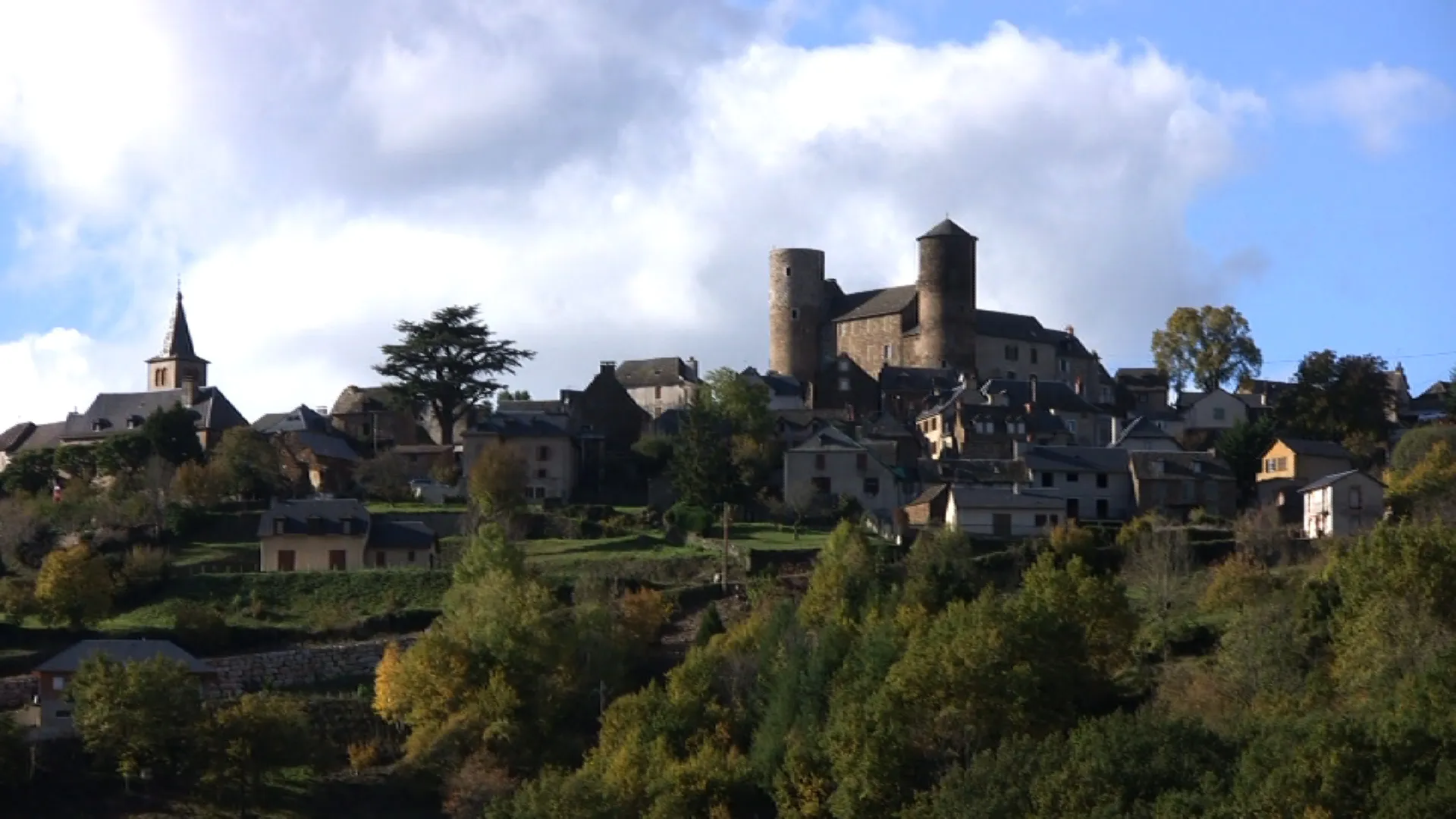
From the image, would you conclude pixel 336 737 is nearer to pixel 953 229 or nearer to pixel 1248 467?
pixel 1248 467

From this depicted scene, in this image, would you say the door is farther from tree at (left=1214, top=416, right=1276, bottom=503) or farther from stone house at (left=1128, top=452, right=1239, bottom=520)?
tree at (left=1214, top=416, right=1276, bottom=503)

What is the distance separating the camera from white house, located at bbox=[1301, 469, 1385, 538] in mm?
67750

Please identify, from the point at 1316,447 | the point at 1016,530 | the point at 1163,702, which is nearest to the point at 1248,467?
the point at 1316,447

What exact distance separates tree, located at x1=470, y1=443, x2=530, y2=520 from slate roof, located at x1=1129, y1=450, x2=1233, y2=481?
17830mm

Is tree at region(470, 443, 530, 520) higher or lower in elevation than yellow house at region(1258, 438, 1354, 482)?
lower

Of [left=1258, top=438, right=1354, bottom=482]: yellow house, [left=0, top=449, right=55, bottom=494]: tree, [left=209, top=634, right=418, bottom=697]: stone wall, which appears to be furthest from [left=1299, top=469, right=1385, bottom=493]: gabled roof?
[left=0, top=449, right=55, bottom=494]: tree

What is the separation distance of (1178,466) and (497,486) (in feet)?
64.9

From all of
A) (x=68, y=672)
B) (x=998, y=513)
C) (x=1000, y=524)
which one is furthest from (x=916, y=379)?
(x=68, y=672)

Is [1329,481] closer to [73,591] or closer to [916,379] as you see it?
[916,379]

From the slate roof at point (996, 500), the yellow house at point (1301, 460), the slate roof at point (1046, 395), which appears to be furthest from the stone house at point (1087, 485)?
the slate roof at point (1046, 395)

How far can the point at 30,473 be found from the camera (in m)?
78.0

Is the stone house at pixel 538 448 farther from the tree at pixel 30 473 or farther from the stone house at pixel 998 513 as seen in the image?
the stone house at pixel 998 513

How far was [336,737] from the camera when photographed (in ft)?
185

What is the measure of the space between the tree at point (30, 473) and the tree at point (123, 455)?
5.53 ft
